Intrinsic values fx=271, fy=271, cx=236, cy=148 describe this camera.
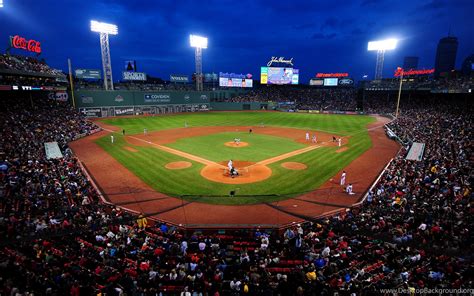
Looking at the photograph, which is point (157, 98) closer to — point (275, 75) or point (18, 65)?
point (18, 65)

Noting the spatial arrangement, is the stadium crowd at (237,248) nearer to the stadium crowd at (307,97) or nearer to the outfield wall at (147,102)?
the outfield wall at (147,102)

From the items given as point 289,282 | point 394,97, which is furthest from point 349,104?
point 289,282

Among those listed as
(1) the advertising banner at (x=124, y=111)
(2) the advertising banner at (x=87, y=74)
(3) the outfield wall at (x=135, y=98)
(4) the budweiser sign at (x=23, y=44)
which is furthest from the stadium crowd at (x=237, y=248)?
(2) the advertising banner at (x=87, y=74)

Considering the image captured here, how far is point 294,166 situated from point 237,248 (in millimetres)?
13555

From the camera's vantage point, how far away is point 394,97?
71.8 meters

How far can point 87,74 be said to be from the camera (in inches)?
2544

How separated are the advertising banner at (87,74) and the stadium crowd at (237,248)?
51682mm

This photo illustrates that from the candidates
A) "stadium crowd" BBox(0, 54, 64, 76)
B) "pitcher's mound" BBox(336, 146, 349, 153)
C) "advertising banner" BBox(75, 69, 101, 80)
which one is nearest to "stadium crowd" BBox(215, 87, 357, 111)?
"advertising banner" BBox(75, 69, 101, 80)

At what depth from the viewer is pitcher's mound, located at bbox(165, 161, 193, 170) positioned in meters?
24.4

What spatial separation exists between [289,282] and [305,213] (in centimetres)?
751

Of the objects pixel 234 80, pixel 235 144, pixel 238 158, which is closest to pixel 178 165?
pixel 238 158

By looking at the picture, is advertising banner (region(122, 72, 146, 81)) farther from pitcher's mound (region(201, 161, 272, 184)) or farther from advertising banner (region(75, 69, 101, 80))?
pitcher's mound (region(201, 161, 272, 184))

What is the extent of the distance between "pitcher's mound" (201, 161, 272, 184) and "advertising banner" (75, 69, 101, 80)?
54967mm

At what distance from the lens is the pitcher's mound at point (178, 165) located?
24.4m
